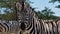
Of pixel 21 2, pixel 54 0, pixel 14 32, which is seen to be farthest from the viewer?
pixel 54 0

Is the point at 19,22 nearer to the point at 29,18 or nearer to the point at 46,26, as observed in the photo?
the point at 29,18

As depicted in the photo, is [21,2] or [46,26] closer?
[21,2]

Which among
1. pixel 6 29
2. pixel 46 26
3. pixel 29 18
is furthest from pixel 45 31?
pixel 6 29

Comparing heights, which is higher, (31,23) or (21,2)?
(21,2)

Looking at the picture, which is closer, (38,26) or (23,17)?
(23,17)

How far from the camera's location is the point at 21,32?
52.0 inches

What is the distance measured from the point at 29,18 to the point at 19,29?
0.32 feet

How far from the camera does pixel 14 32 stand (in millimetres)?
1337

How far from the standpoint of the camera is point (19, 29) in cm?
130

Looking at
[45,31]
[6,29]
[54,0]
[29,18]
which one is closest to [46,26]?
[45,31]

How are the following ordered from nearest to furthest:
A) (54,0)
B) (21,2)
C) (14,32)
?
1. (21,2)
2. (14,32)
3. (54,0)

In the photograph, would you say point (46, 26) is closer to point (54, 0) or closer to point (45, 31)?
point (45, 31)

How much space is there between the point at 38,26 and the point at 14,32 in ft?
0.54

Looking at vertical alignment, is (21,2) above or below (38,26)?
above
